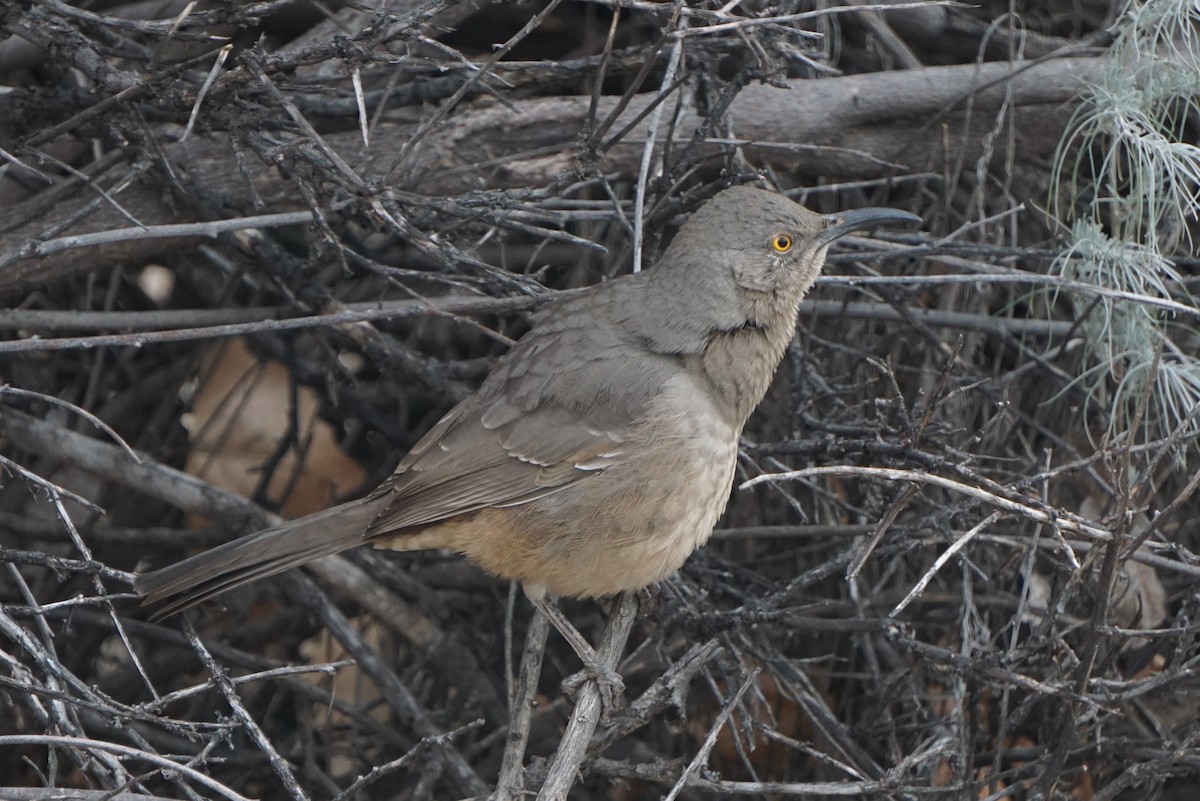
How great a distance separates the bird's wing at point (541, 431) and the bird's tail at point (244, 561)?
0.38 ft

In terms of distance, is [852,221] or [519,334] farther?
[519,334]

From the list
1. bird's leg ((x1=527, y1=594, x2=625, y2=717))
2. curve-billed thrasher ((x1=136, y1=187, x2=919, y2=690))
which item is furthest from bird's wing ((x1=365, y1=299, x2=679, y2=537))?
bird's leg ((x1=527, y1=594, x2=625, y2=717))

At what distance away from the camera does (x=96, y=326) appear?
3818 millimetres

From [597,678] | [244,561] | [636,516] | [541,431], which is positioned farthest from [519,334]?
[597,678]

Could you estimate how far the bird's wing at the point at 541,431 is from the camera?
350cm

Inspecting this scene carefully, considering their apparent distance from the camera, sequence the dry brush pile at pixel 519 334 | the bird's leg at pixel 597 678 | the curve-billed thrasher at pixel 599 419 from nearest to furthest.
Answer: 1. the dry brush pile at pixel 519 334
2. the bird's leg at pixel 597 678
3. the curve-billed thrasher at pixel 599 419

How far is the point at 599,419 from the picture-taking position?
350 centimetres

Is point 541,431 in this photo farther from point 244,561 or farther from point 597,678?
point 244,561

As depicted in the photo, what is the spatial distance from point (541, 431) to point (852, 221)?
3.62ft

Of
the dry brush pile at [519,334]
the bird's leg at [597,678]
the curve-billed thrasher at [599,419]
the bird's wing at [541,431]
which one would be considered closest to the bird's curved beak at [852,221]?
the curve-billed thrasher at [599,419]

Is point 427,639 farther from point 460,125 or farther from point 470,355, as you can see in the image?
point 460,125

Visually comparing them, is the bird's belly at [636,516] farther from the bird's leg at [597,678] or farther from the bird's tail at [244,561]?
the bird's tail at [244,561]

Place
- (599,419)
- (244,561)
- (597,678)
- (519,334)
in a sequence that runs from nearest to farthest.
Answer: (597,678), (244,561), (599,419), (519,334)

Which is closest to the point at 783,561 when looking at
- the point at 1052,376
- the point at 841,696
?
the point at 841,696
